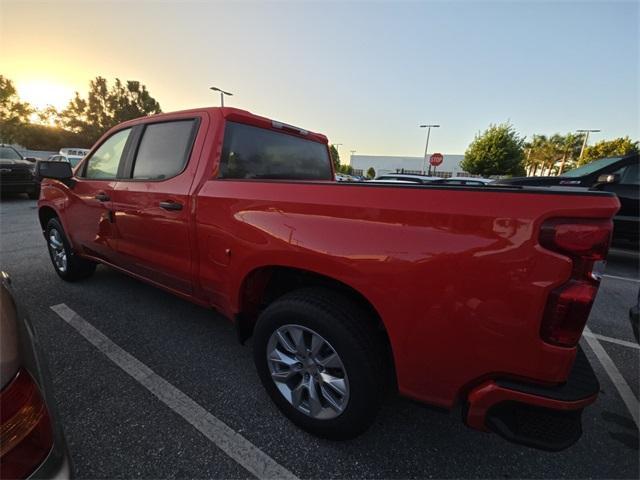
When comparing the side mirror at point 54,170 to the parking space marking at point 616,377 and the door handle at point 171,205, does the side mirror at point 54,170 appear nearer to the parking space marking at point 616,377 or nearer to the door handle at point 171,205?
the door handle at point 171,205

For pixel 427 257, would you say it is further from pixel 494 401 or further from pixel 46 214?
pixel 46 214

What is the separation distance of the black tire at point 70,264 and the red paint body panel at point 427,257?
268 cm

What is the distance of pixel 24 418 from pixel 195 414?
1.21m

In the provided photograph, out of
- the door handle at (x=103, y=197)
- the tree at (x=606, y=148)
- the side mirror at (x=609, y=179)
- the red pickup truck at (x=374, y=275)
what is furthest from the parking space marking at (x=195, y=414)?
the tree at (x=606, y=148)

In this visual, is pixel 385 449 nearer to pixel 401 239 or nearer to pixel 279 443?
pixel 279 443

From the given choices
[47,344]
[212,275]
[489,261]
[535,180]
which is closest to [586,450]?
[489,261]

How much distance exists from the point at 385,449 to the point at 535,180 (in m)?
7.24

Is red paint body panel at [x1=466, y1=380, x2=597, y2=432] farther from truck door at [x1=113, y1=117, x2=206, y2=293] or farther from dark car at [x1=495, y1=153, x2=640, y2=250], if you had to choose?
dark car at [x1=495, y1=153, x2=640, y2=250]

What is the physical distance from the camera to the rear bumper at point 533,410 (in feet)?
3.96

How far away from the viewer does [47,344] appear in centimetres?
256

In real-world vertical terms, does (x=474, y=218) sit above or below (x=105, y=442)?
above

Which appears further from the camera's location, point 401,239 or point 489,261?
point 401,239

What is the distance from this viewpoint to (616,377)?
97.8 inches

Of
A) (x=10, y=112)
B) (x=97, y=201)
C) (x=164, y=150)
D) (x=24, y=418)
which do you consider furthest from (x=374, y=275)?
(x=10, y=112)
